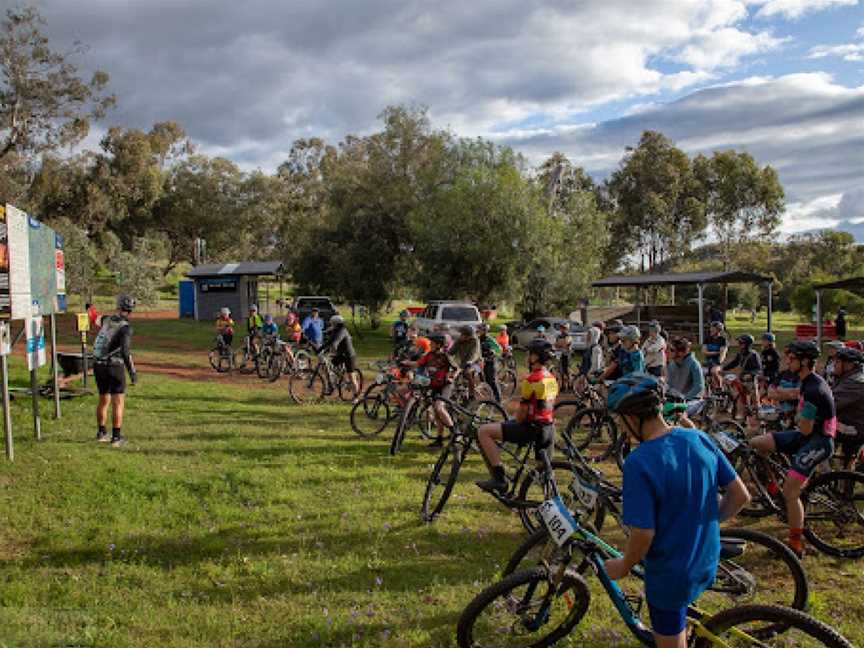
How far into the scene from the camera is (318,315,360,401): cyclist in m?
12.9

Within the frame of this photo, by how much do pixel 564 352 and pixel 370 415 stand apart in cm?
621

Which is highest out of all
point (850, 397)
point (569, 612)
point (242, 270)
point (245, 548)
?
point (242, 270)

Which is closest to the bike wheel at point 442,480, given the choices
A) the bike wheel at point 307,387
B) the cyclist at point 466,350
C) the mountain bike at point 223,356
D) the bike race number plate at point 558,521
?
the bike race number plate at point 558,521

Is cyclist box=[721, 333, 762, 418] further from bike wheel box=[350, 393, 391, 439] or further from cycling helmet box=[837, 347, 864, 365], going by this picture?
bike wheel box=[350, 393, 391, 439]

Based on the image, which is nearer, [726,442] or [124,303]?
[726,442]

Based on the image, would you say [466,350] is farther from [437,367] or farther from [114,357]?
[114,357]

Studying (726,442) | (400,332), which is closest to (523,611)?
(726,442)

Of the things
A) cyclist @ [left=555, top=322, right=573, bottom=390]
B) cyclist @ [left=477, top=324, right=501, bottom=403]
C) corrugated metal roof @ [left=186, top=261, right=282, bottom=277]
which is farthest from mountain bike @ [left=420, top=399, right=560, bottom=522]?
corrugated metal roof @ [left=186, top=261, right=282, bottom=277]

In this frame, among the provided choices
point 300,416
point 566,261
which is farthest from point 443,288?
point 300,416

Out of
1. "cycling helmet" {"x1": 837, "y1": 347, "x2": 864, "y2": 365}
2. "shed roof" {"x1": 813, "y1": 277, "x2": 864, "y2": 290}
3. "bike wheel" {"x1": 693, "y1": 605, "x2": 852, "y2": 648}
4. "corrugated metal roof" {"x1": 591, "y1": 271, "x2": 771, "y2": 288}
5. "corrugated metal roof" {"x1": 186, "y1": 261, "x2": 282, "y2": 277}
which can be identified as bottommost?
"bike wheel" {"x1": 693, "y1": 605, "x2": 852, "y2": 648}

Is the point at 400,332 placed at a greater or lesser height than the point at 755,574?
greater

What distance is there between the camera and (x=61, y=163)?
44062 mm

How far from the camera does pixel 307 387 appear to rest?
13758 millimetres

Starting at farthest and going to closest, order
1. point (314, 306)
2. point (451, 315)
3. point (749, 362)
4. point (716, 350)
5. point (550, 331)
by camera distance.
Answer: point (314, 306) → point (550, 331) → point (451, 315) → point (716, 350) → point (749, 362)
